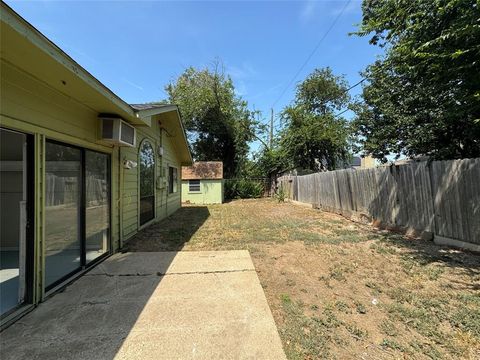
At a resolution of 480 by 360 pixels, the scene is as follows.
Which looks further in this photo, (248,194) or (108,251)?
(248,194)

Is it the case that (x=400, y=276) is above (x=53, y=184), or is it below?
below

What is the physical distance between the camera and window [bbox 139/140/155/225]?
24.5ft

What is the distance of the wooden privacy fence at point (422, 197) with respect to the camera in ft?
16.3

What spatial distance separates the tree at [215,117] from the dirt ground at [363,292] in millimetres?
20326

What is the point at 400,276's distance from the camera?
401 centimetres

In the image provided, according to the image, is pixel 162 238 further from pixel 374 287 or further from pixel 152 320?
pixel 374 287

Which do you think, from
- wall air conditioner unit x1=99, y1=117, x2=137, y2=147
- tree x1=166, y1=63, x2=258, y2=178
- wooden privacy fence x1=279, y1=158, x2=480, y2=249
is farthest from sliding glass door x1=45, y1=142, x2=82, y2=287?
tree x1=166, y1=63, x2=258, y2=178

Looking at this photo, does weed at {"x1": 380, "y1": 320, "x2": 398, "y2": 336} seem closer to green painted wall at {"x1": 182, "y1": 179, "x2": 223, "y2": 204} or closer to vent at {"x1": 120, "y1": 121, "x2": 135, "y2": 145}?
vent at {"x1": 120, "y1": 121, "x2": 135, "y2": 145}

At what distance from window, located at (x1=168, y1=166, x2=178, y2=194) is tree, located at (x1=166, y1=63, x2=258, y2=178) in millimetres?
14186

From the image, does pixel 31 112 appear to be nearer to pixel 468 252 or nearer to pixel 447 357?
pixel 447 357

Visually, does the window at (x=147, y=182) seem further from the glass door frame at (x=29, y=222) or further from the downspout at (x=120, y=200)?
the glass door frame at (x=29, y=222)

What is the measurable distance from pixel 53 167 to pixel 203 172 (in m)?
16.6

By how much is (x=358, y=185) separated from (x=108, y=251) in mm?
7519

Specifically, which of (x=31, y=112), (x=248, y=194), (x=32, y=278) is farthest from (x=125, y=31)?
(x=248, y=194)
